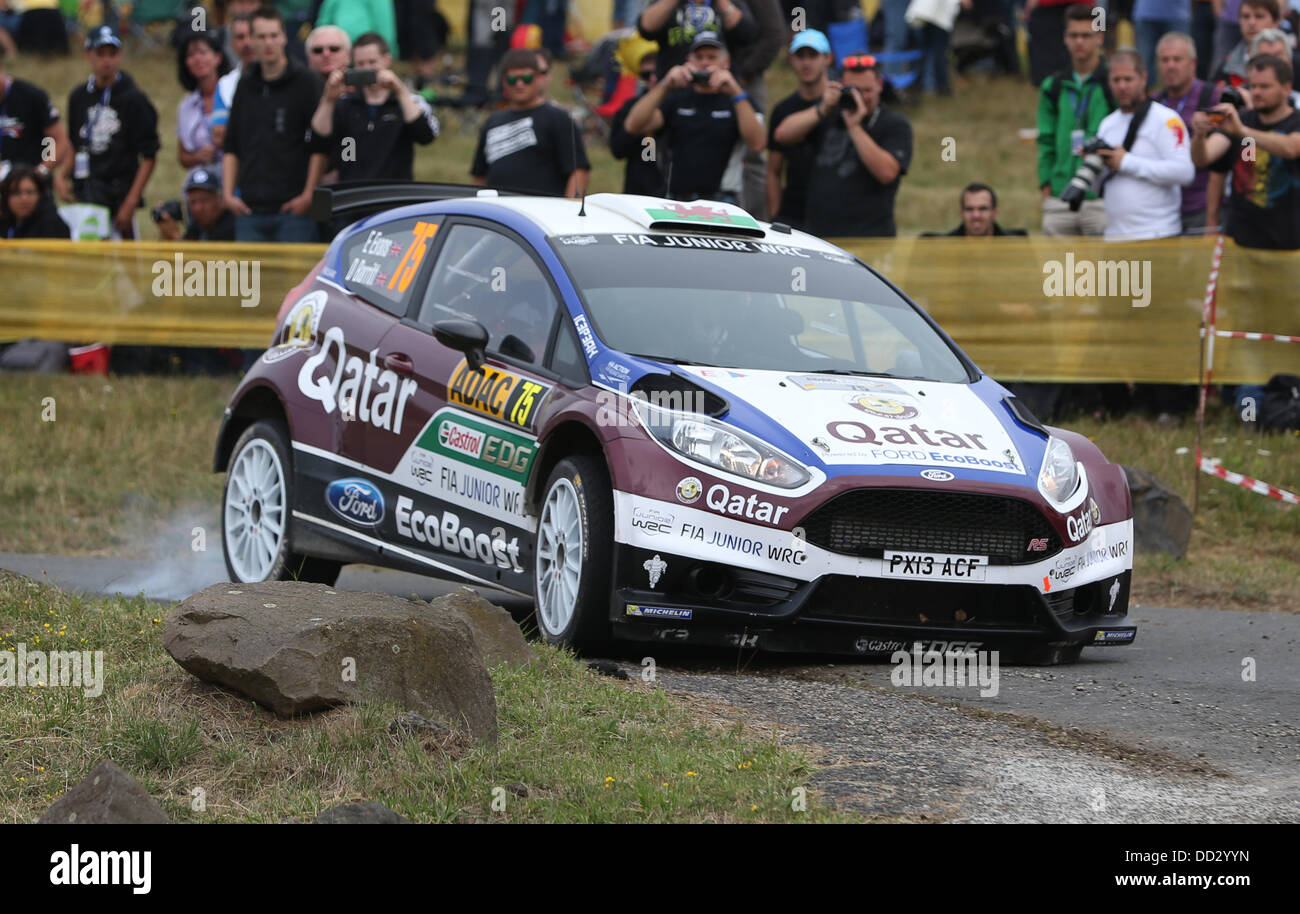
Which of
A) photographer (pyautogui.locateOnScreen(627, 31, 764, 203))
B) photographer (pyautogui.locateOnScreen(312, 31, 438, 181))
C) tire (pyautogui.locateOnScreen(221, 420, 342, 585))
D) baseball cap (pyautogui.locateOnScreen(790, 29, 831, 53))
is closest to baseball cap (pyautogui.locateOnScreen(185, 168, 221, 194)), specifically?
photographer (pyautogui.locateOnScreen(312, 31, 438, 181))

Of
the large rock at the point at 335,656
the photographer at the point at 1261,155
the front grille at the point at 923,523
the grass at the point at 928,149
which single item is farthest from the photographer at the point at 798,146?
the large rock at the point at 335,656

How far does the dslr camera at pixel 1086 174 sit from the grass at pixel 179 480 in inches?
58.6

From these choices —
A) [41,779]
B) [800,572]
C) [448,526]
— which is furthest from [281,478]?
[41,779]

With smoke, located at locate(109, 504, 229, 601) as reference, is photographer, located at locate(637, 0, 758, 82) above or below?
above

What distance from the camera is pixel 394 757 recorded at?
589cm

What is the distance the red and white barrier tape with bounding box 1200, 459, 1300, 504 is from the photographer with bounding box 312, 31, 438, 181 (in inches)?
233

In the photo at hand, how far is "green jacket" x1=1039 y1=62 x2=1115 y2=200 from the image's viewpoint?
47.8 feet

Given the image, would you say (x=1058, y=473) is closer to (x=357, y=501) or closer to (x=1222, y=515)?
(x=357, y=501)

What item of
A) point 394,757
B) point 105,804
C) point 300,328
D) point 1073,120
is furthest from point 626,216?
point 1073,120

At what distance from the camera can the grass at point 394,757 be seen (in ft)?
18.4

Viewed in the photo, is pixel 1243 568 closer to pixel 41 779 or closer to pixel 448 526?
pixel 448 526

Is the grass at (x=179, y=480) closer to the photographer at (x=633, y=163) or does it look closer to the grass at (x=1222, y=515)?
the grass at (x=1222, y=515)

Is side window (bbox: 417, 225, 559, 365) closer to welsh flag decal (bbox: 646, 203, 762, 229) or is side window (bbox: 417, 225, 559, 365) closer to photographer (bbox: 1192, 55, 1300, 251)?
welsh flag decal (bbox: 646, 203, 762, 229)

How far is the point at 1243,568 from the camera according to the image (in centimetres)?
1163
